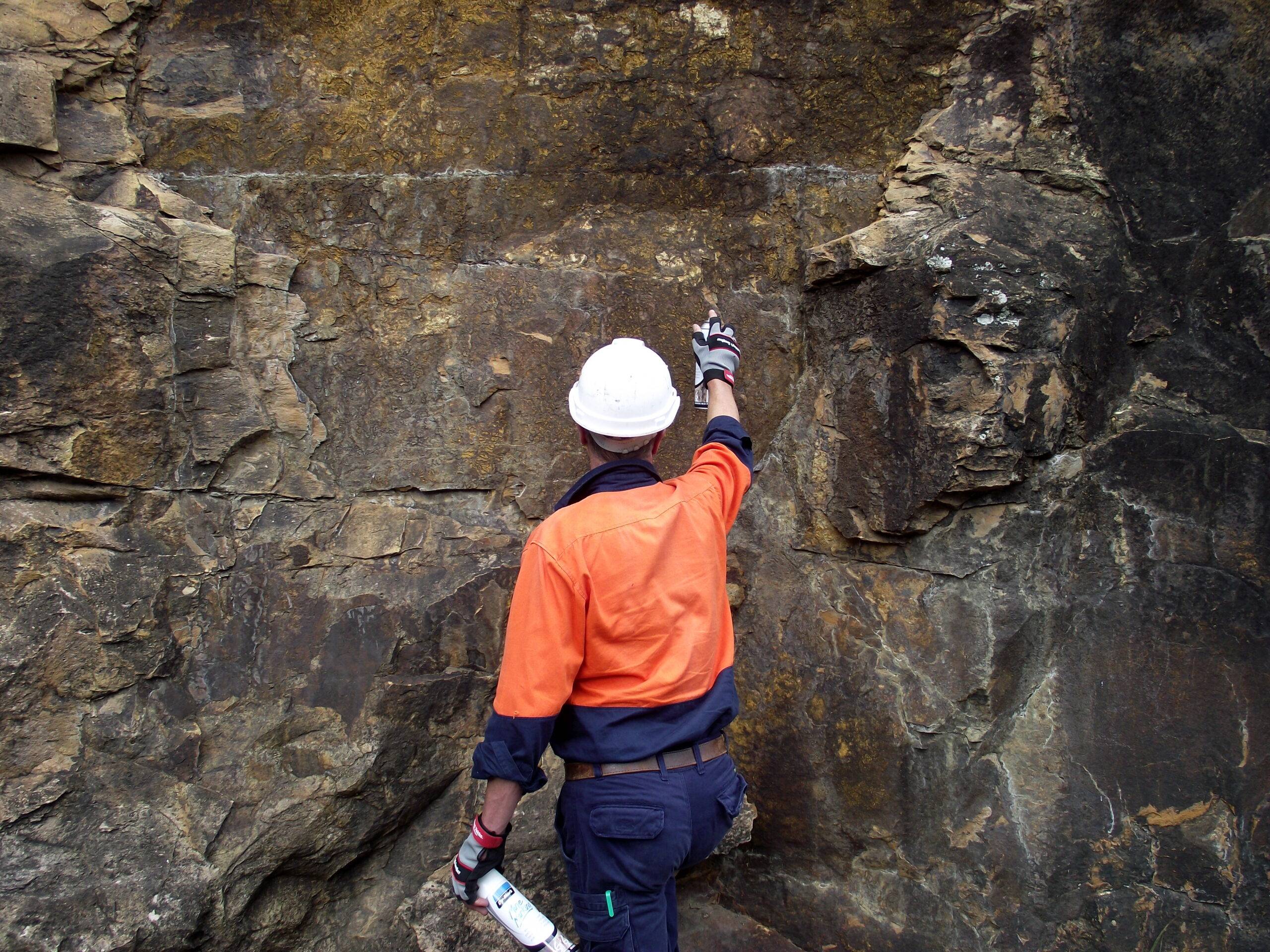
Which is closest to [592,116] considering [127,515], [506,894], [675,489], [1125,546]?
[675,489]

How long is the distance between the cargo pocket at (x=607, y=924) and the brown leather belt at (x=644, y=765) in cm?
22

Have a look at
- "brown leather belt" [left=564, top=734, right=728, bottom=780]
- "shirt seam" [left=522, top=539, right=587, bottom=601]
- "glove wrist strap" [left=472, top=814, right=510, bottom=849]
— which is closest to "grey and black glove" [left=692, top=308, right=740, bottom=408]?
"shirt seam" [left=522, top=539, right=587, bottom=601]

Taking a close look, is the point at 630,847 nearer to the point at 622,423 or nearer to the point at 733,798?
the point at 733,798

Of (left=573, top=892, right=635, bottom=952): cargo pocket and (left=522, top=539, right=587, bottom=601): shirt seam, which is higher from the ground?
(left=522, top=539, right=587, bottom=601): shirt seam

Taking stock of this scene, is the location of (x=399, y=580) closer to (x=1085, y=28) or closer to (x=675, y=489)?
(x=675, y=489)

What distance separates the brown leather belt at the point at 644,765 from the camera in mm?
1683

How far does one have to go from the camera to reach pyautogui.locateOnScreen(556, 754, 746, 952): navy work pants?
165cm

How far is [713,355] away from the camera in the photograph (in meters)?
2.08

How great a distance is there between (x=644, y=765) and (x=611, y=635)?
26 centimetres

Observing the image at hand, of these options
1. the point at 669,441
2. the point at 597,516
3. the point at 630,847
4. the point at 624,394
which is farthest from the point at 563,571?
the point at 669,441

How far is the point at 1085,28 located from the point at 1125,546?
4.39 ft

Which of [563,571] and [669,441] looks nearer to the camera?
[563,571]

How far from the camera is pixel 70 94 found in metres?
2.19

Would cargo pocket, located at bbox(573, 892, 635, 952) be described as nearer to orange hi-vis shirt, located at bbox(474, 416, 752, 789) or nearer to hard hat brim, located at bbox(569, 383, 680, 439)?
orange hi-vis shirt, located at bbox(474, 416, 752, 789)
